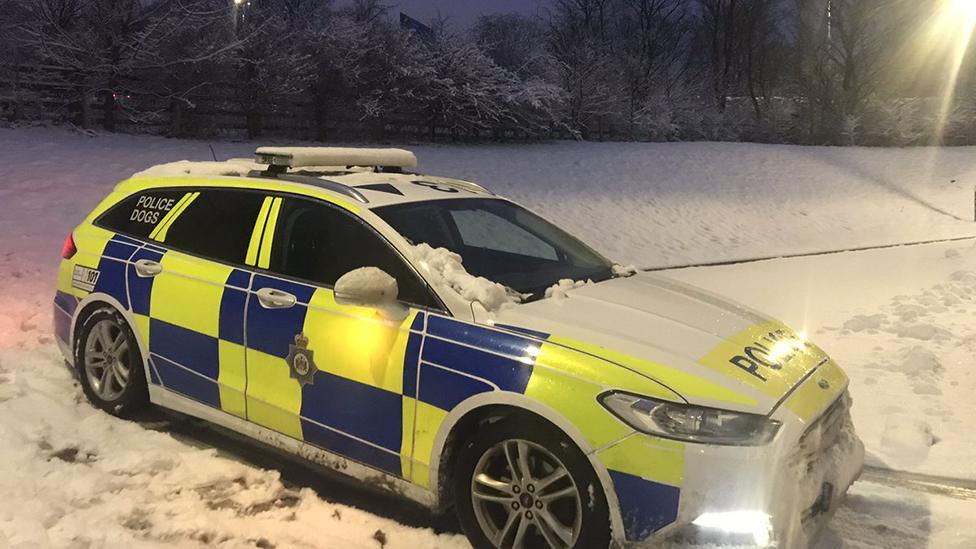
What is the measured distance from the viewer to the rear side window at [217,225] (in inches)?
153

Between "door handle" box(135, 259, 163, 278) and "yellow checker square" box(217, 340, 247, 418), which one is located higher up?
"door handle" box(135, 259, 163, 278)

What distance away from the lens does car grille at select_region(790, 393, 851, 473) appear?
2701 millimetres

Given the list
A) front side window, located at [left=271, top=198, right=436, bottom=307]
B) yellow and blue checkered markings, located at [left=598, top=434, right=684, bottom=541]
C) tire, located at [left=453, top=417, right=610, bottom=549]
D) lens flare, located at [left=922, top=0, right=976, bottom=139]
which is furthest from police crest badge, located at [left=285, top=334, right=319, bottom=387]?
lens flare, located at [left=922, top=0, right=976, bottom=139]

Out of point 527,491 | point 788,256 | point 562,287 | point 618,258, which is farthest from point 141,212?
point 788,256

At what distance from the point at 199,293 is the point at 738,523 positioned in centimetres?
280

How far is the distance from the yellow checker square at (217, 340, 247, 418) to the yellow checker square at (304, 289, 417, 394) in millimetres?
504

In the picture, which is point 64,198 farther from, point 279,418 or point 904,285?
point 904,285

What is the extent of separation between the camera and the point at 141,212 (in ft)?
14.6

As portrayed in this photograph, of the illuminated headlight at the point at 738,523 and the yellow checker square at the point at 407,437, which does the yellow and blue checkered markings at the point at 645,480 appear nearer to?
the illuminated headlight at the point at 738,523

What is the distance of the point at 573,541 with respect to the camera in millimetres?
2738

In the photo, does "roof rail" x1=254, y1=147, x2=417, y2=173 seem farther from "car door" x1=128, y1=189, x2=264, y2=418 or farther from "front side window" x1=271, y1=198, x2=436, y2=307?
"front side window" x1=271, y1=198, x2=436, y2=307

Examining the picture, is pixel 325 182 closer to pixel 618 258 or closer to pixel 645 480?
pixel 645 480

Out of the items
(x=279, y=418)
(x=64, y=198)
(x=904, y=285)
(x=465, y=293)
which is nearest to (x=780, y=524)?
(x=465, y=293)

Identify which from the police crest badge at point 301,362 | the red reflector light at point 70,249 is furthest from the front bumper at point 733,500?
the red reflector light at point 70,249
